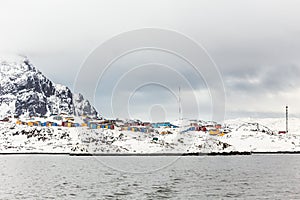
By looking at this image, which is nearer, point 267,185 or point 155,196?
point 155,196

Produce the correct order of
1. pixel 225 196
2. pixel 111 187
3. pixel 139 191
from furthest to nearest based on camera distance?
pixel 111 187 < pixel 139 191 < pixel 225 196

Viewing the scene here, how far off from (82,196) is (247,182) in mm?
43809

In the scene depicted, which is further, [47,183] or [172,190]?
[47,183]

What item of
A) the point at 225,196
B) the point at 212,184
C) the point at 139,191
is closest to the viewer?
the point at 225,196

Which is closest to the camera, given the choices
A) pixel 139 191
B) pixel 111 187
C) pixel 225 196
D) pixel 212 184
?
pixel 225 196

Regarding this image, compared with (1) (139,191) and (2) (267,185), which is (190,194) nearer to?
(1) (139,191)

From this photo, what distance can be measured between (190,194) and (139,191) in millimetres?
10693

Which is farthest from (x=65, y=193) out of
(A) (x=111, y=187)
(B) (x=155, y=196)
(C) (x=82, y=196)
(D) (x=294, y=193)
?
(D) (x=294, y=193)

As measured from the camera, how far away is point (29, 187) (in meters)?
91.6

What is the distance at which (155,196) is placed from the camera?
7575 centimetres

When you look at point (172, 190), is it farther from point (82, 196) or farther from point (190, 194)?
point (82, 196)

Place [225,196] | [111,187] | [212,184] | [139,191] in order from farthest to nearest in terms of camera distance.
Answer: [212,184]
[111,187]
[139,191]
[225,196]

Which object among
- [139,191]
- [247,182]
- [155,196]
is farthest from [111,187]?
[247,182]

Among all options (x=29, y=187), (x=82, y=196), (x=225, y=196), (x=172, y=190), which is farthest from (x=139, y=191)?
(x=29, y=187)
